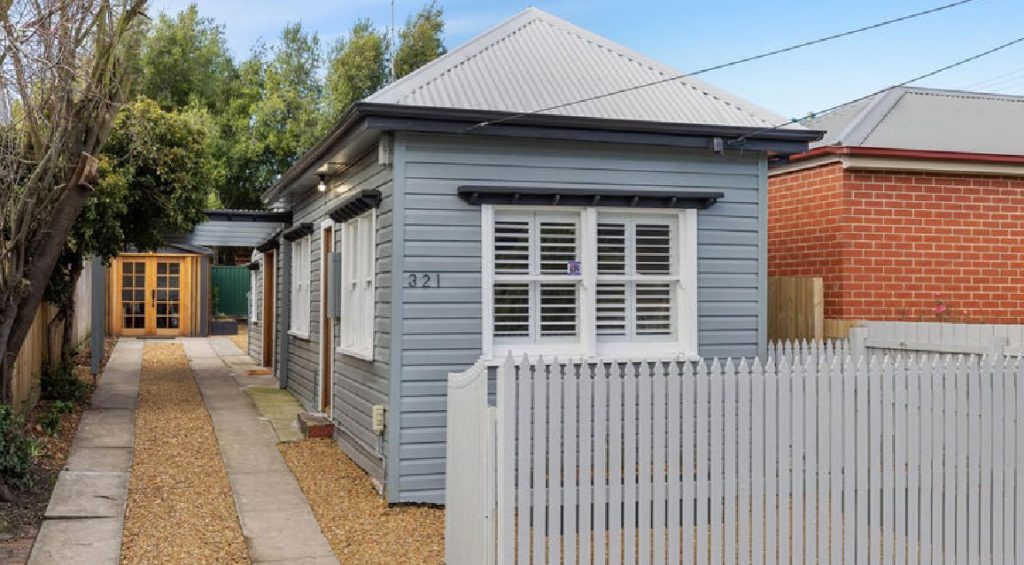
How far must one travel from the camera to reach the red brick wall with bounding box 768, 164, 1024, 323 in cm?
1092

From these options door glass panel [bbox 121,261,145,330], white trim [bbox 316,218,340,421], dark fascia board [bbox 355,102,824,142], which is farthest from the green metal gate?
dark fascia board [bbox 355,102,824,142]

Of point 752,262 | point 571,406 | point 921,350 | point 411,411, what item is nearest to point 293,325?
point 411,411

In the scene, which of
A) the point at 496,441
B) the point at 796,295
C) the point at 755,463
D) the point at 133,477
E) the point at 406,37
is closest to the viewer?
the point at 496,441

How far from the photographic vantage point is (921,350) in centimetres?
893

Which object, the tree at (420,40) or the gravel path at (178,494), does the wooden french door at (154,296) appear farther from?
the tree at (420,40)

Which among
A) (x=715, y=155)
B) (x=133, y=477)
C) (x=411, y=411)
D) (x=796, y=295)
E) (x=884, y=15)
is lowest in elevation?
(x=133, y=477)

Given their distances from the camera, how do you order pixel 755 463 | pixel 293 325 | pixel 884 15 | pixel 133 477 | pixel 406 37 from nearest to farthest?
1. pixel 755 463
2. pixel 884 15
3. pixel 133 477
4. pixel 293 325
5. pixel 406 37

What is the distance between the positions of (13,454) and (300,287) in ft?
22.0

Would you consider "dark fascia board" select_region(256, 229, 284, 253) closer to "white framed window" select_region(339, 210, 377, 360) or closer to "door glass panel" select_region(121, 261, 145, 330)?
"white framed window" select_region(339, 210, 377, 360)

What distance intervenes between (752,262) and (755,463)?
3934 millimetres

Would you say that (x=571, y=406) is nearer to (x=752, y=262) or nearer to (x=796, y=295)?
(x=752, y=262)

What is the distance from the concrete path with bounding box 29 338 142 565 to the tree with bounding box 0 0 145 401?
110 cm

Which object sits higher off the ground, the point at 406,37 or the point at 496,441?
the point at 406,37

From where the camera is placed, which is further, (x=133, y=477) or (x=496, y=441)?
(x=133, y=477)
